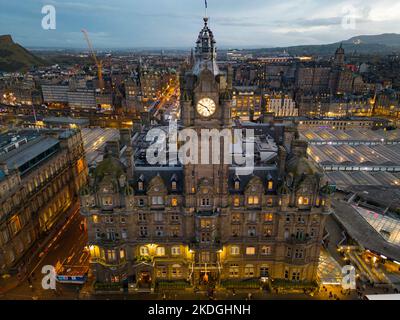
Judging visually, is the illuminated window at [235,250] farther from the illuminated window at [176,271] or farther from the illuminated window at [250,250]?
the illuminated window at [176,271]

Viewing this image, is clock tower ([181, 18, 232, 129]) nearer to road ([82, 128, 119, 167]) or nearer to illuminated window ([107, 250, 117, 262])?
illuminated window ([107, 250, 117, 262])

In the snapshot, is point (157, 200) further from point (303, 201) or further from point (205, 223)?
point (303, 201)

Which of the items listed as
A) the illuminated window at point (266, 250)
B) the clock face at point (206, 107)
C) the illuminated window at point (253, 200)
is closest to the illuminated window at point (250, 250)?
the illuminated window at point (266, 250)

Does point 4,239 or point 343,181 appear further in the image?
point 343,181

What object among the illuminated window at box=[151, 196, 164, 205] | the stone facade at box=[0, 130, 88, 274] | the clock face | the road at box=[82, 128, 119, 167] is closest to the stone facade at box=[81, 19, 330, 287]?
the illuminated window at box=[151, 196, 164, 205]

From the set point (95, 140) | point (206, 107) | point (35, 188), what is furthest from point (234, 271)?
point (95, 140)

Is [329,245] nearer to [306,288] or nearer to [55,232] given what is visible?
[306,288]

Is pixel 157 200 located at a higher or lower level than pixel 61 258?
higher

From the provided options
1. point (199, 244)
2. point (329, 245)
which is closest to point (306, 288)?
point (329, 245)

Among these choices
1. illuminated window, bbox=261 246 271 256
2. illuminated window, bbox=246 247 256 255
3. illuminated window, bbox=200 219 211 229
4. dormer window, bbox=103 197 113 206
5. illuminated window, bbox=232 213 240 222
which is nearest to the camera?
illuminated window, bbox=200 219 211 229
